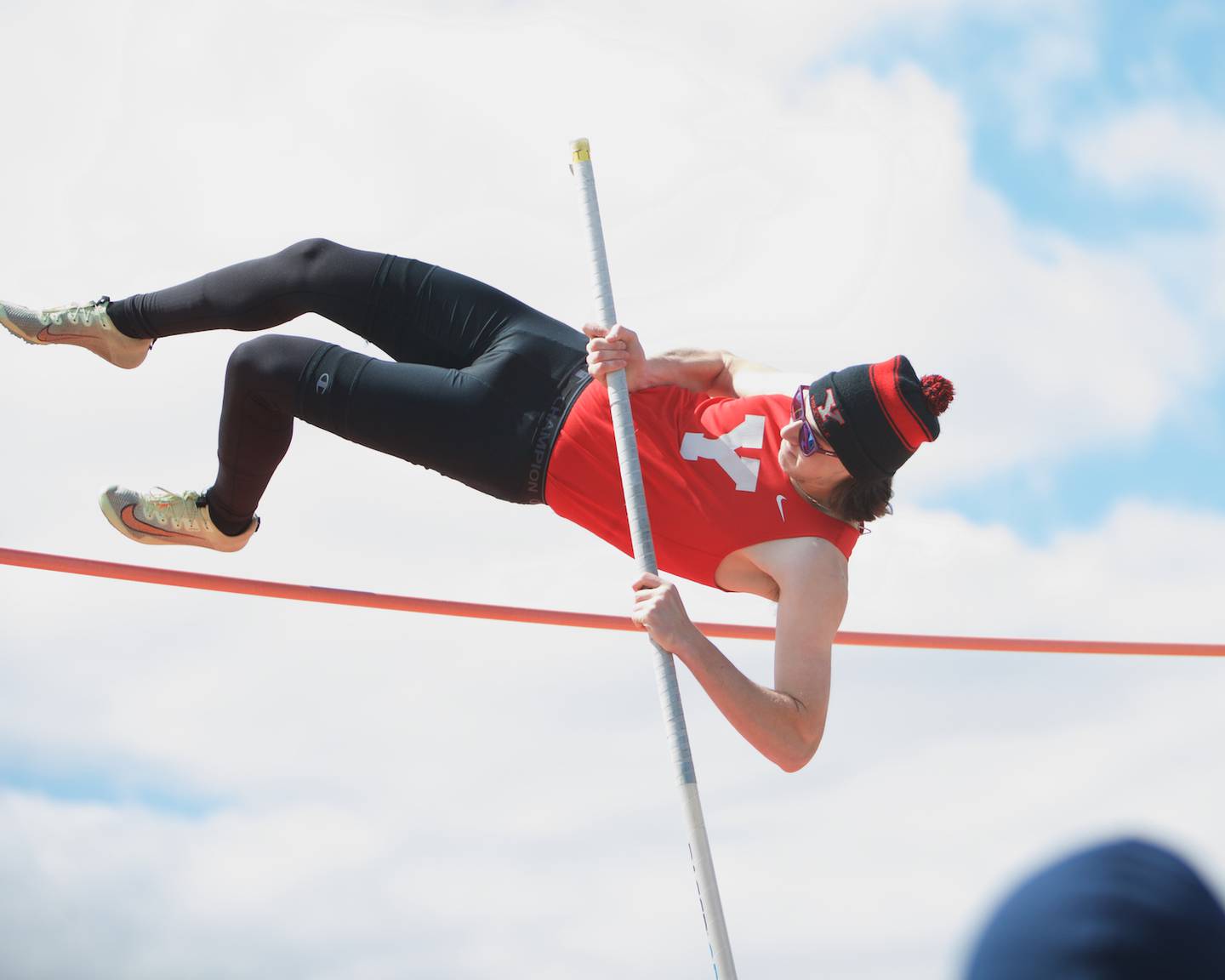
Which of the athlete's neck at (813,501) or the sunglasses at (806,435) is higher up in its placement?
the sunglasses at (806,435)

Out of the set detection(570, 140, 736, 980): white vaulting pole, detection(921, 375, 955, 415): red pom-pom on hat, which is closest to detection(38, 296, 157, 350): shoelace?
detection(570, 140, 736, 980): white vaulting pole

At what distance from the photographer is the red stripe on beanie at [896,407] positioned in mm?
3268

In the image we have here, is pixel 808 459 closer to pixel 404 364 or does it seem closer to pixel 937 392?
pixel 937 392

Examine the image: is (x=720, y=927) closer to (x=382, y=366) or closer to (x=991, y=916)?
(x=382, y=366)

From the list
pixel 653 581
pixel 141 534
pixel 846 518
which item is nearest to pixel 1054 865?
pixel 653 581

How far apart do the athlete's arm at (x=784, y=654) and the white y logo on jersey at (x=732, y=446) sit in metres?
0.24

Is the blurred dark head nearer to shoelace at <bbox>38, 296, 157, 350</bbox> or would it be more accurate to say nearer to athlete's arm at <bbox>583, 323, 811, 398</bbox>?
athlete's arm at <bbox>583, 323, 811, 398</bbox>

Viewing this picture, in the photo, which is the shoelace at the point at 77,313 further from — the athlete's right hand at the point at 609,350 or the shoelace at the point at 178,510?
the athlete's right hand at the point at 609,350

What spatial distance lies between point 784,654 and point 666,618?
278mm

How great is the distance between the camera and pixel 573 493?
3.49 meters

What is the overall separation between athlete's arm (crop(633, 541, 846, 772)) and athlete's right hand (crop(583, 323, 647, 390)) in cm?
48

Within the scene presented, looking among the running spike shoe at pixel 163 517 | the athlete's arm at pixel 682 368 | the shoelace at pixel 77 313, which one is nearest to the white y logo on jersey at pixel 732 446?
the athlete's arm at pixel 682 368

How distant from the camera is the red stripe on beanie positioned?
3268 mm

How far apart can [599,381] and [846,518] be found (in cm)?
65
